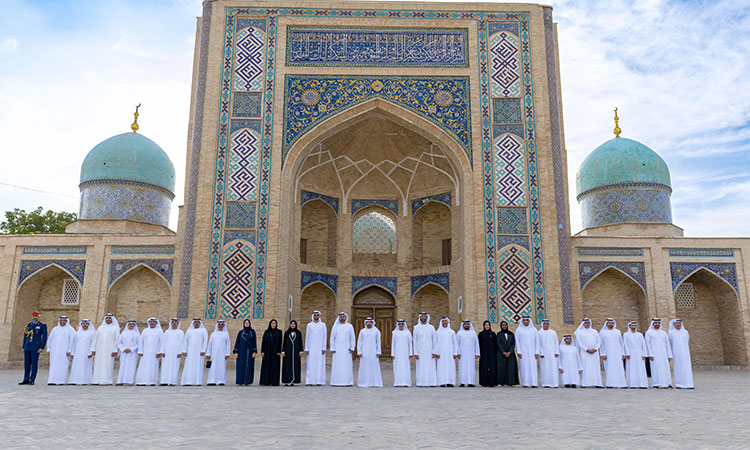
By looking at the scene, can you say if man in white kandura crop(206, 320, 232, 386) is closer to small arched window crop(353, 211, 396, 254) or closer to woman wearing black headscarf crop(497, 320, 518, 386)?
woman wearing black headscarf crop(497, 320, 518, 386)

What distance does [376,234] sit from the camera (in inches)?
567

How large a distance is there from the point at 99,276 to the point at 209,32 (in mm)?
5363

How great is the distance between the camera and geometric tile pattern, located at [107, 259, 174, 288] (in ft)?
38.2

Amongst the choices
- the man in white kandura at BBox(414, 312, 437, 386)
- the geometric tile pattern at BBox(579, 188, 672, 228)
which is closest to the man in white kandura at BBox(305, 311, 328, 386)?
the man in white kandura at BBox(414, 312, 437, 386)

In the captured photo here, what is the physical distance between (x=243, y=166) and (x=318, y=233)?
10.9 ft

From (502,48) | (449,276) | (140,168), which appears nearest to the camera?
(502,48)

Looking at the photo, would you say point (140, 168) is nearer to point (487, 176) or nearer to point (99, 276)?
point (99, 276)

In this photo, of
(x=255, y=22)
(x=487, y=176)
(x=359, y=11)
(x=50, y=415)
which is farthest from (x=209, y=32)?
(x=50, y=415)

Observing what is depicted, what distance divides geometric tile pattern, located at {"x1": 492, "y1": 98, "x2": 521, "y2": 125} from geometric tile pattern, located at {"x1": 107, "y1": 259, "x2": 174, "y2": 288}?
23.1ft

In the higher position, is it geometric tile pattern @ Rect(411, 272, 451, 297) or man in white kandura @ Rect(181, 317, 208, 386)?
geometric tile pattern @ Rect(411, 272, 451, 297)

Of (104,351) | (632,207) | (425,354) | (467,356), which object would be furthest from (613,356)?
(632,207)

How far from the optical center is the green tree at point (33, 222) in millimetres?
17156

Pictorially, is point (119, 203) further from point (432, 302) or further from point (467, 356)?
point (467, 356)

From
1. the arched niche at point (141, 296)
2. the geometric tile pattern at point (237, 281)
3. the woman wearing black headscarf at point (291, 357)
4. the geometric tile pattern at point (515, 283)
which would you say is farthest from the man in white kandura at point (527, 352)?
the arched niche at point (141, 296)
